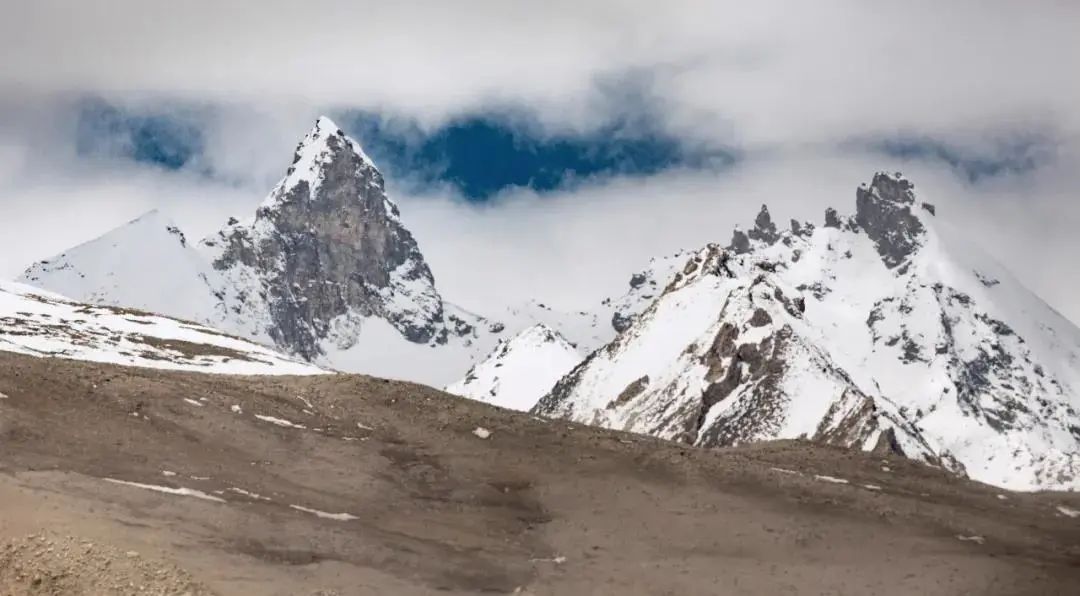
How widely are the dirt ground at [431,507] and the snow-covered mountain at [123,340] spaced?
27572 mm

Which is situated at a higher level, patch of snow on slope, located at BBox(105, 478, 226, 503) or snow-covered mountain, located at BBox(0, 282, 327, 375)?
snow-covered mountain, located at BBox(0, 282, 327, 375)

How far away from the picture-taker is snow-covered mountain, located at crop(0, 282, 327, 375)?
102731 millimetres

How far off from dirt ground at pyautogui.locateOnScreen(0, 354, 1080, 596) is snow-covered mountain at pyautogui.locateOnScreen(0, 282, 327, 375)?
27572 millimetres

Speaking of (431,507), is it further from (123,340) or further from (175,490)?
(123,340)

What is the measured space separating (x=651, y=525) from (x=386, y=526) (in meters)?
11.7

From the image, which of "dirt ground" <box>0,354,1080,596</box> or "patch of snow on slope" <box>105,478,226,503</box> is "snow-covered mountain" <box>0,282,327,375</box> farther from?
"patch of snow on slope" <box>105,478,226,503</box>

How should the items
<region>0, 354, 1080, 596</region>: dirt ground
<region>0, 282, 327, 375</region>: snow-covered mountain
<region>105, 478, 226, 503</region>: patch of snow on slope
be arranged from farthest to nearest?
<region>0, 282, 327, 375</region>: snow-covered mountain
<region>105, 478, 226, 503</region>: patch of snow on slope
<region>0, 354, 1080, 596</region>: dirt ground

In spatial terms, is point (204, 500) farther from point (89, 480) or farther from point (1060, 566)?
point (1060, 566)

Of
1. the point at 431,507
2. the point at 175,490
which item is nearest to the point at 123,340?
the point at 431,507

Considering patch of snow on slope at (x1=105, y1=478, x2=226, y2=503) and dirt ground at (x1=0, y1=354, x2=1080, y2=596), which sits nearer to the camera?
dirt ground at (x1=0, y1=354, x2=1080, y2=596)

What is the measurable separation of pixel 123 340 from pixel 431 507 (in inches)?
2402

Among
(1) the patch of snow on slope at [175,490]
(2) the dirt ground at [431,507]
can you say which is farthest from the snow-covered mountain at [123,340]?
(1) the patch of snow on slope at [175,490]

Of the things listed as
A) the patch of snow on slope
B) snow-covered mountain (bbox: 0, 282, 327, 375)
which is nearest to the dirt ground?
the patch of snow on slope

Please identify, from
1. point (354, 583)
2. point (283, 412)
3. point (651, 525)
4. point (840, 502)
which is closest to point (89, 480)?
point (354, 583)
